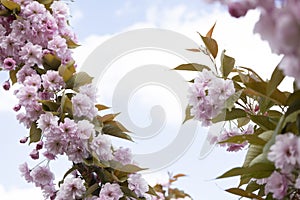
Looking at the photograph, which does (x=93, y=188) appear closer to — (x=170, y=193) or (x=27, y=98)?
(x=27, y=98)

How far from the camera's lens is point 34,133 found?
6.26ft

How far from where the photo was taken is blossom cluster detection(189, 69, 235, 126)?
1424 millimetres

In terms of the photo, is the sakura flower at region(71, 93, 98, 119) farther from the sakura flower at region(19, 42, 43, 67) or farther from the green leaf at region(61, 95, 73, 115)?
the sakura flower at region(19, 42, 43, 67)

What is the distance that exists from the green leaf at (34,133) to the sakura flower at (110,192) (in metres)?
0.37

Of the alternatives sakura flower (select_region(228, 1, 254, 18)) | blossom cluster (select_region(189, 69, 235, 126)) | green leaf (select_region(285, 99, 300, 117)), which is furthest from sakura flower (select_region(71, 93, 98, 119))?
sakura flower (select_region(228, 1, 254, 18))

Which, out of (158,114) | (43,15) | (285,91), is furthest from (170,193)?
(285,91)

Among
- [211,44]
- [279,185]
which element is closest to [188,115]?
[211,44]

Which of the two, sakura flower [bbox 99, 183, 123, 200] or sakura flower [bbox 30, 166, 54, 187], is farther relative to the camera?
sakura flower [bbox 30, 166, 54, 187]

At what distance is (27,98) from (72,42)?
0.38 meters

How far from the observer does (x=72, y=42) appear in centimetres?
212

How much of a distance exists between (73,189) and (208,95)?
663 millimetres

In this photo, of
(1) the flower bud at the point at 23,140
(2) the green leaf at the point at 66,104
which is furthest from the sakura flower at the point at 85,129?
(1) the flower bud at the point at 23,140

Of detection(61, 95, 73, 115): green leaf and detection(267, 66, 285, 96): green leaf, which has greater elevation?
detection(61, 95, 73, 115): green leaf

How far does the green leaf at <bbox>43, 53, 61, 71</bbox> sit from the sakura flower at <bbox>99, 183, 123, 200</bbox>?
571mm
